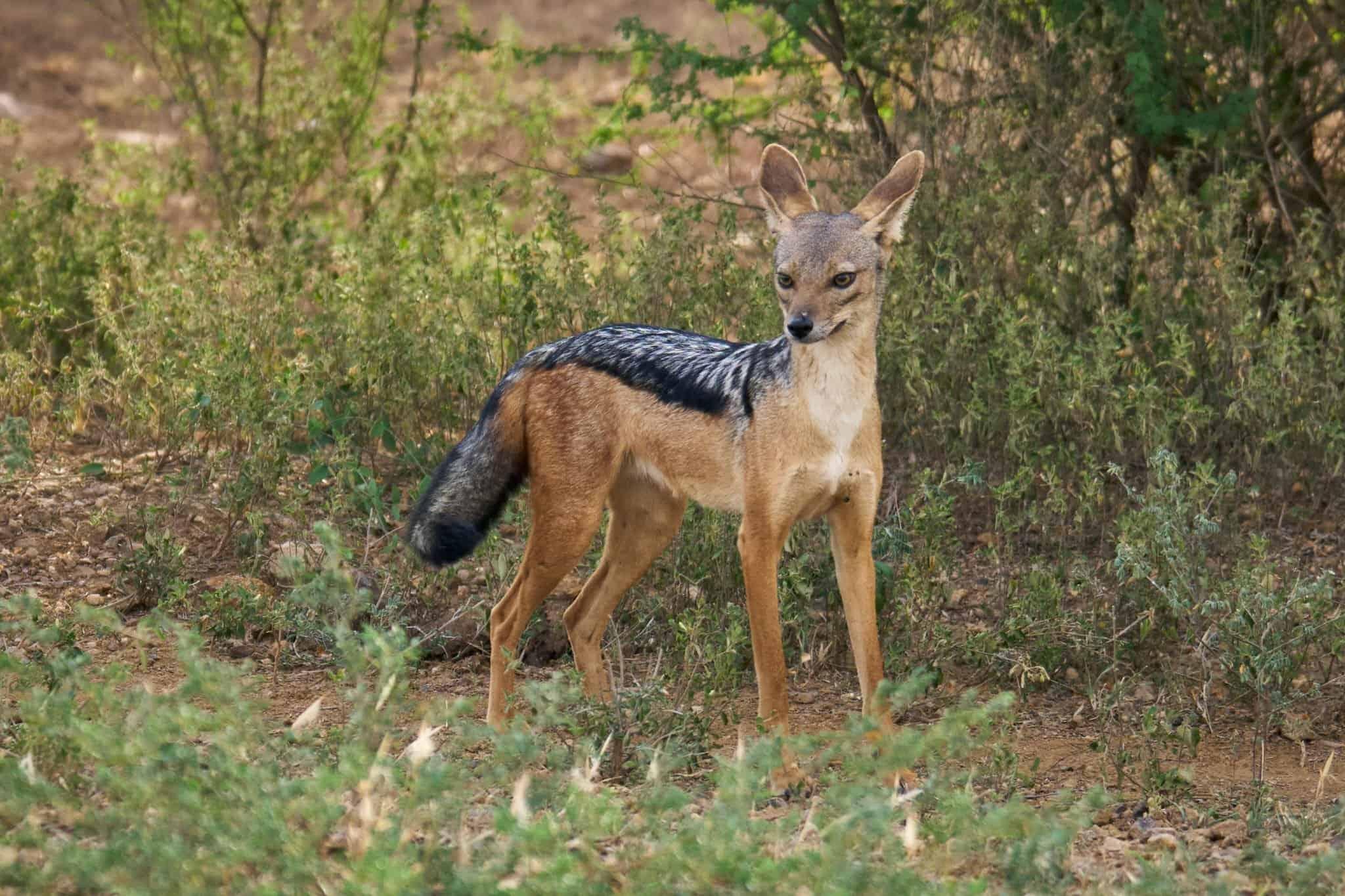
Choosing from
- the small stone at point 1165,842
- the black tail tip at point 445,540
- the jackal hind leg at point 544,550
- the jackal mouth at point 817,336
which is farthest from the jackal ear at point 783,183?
the small stone at point 1165,842

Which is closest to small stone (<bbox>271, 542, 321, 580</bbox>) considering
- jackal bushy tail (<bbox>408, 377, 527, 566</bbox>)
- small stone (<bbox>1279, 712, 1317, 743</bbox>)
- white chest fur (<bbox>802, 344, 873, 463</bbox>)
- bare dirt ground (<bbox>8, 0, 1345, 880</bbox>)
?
bare dirt ground (<bbox>8, 0, 1345, 880</bbox>)

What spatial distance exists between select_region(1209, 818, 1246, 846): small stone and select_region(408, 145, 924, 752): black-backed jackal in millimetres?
1037

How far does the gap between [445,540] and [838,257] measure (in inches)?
66.3

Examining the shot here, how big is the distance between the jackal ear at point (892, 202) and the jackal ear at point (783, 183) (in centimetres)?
31

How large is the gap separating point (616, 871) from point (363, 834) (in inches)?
21.4

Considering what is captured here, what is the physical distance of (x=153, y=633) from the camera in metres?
6.56

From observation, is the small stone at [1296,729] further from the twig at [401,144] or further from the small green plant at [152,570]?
the twig at [401,144]

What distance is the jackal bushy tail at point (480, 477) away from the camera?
235 inches

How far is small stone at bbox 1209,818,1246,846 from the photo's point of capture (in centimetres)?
491

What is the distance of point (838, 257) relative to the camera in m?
5.40

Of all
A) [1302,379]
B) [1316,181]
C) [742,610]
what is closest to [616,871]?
[742,610]

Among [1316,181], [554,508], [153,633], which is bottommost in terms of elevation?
[153,633]

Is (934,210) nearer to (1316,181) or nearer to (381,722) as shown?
(1316,181)

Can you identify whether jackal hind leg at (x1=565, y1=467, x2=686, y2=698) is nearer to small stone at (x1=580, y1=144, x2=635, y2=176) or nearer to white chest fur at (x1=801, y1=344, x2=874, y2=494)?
white chest fur at (x1=801, y1=344, x2=874, y2=494)
